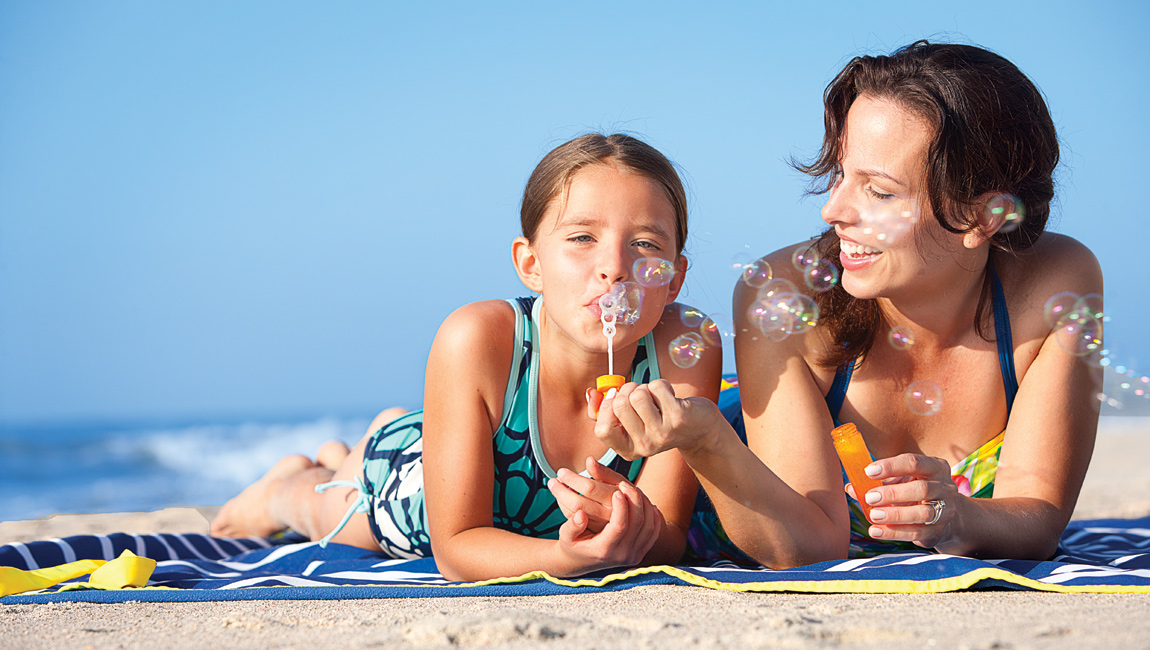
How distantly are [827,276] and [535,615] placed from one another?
4.12 feet

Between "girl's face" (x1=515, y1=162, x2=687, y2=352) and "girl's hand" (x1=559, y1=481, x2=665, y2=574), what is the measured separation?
0.41m

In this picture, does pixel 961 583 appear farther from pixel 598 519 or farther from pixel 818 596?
pixel 598 519

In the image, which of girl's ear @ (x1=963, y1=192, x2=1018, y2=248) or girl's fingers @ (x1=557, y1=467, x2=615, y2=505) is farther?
girl's ear @ (x1=963, y1=192, x2=1018, y2=248)

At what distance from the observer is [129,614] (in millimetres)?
1758

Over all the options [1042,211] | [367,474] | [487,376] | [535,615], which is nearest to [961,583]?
[535,615]

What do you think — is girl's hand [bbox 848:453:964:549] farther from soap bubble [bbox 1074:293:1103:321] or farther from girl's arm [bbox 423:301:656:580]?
soap bubble [bbox 1074:293:1103:321]

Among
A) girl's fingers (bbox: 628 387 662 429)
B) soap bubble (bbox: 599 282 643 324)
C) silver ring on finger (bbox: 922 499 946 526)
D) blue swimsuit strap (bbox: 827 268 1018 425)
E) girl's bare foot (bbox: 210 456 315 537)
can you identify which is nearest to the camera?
girl's fingers (bbox: 628 387 662 429)

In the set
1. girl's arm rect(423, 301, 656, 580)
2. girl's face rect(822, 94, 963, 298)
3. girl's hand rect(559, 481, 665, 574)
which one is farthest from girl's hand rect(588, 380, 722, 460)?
girl's face rect(822, 94, 963, 298)

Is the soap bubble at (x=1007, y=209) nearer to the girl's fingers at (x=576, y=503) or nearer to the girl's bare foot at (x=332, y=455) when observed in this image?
the girl's fingers at (x=576, y=503)

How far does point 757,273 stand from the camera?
2.36 metres

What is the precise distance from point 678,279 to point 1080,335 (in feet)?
3.33

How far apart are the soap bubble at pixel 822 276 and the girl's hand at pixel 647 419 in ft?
2.46

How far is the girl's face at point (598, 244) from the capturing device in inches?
77.7

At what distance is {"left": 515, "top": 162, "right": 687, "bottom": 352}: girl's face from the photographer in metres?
1.97
